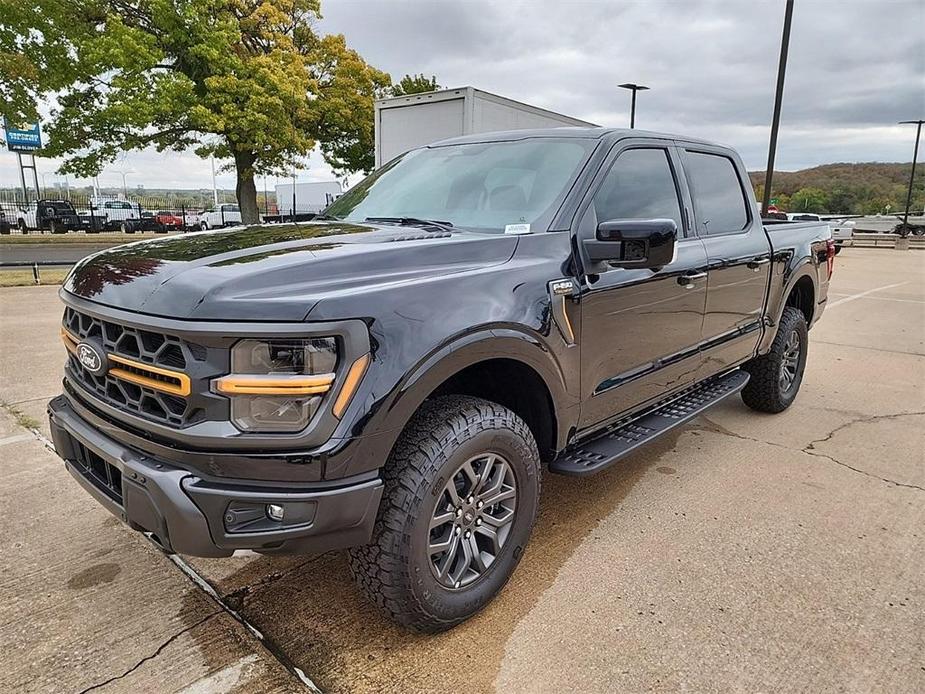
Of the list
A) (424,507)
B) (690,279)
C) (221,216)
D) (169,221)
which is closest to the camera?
(424,507)

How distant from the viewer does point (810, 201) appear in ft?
179

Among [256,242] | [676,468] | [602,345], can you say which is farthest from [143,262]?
[676,468]

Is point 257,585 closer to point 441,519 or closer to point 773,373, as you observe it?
point 441,519

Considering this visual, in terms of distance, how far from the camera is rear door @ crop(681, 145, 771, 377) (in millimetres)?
3746

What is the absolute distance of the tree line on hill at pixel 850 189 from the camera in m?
54.4

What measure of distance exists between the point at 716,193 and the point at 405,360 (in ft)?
9.40

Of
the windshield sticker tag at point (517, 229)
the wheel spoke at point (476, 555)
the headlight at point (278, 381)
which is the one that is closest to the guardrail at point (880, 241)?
the windshield sticker tag at point (517, 229)

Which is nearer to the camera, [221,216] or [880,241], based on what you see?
[880,241]

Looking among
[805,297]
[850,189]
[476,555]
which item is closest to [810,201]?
[850,189]

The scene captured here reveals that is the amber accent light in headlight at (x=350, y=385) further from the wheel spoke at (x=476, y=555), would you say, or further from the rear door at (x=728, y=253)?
the rear door at (x=728, y=253)

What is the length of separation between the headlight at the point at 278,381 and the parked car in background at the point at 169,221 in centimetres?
3783

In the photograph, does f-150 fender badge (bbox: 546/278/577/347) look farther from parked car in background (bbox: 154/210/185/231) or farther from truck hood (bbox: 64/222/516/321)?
parked car in background (bbox: 154/210/185/231)

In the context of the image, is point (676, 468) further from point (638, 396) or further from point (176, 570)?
point (176, 570)

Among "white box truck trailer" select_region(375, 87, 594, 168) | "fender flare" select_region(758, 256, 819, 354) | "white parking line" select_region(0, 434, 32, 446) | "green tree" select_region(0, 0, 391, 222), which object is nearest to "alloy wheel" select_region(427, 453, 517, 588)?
"fender flare" select_region(758, 256, 819, 354)
